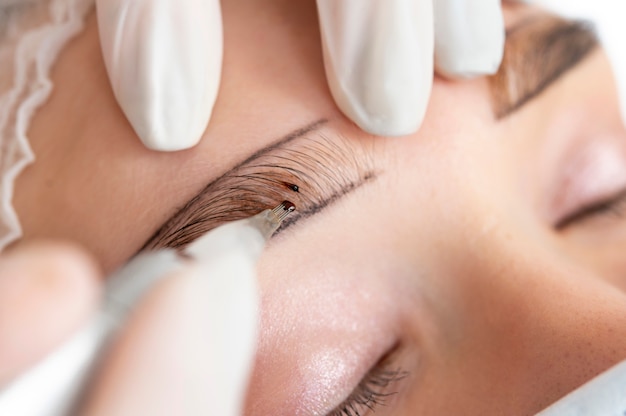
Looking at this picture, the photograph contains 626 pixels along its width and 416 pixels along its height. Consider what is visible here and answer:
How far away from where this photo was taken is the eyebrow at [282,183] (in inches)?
26.2

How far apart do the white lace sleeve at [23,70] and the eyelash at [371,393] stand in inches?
19.3

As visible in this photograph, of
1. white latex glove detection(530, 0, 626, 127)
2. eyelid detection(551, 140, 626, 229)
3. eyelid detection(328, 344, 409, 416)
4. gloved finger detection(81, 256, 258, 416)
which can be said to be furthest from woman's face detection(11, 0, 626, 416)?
white latex glove detection(530, 0, 626, 127)

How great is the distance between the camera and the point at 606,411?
22.8 inches

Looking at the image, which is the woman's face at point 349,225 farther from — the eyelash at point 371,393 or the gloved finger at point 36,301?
the gloved finger at point 36,301

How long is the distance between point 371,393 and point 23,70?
2.38 ft

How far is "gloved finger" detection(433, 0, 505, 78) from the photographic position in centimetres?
79

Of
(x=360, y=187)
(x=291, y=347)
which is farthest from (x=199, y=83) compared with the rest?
(x=291, y=347)

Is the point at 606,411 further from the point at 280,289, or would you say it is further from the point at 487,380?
the point at 280,289

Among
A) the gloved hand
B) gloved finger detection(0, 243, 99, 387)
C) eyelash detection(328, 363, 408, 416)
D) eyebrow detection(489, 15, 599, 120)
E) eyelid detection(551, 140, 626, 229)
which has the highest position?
the gloved hand

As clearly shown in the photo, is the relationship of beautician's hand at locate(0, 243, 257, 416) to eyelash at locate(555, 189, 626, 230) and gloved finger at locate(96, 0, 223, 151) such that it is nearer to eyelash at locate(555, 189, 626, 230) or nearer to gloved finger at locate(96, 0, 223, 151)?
gloved finger at locate(96, 0, 223, 151)

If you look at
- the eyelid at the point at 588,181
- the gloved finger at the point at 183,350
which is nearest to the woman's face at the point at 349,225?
the eyelid at the point at 588,181

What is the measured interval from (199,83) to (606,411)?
0.60 m

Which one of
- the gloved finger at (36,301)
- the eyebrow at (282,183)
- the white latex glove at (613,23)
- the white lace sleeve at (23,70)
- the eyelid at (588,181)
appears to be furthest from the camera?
the white latex glove at (613,23)

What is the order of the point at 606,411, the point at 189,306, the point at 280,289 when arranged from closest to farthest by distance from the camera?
the point at 189,306 → the point at 606,411 → the point at 280,289
